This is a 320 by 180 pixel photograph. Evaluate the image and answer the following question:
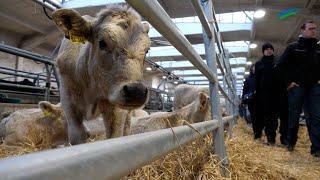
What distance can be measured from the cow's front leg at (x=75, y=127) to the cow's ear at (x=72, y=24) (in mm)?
623

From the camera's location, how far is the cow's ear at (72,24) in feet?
7.70

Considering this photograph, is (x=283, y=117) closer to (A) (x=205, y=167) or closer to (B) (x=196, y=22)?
(A) (x=205, y=167)

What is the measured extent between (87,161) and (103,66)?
6.76ft

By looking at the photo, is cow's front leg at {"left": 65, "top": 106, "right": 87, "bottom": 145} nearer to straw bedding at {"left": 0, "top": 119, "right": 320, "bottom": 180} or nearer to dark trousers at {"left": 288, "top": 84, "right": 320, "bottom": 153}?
straw bedding at {"left": 0, "top": 119, "right": 320, "bottom": 180}

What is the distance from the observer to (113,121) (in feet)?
8.96

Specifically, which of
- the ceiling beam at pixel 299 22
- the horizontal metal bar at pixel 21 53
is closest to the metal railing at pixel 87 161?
the horizontal metal bar at pixel 21 53

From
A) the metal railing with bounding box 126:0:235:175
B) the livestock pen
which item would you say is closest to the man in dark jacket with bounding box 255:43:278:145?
the metal railing with bounding box 126:0:235:175

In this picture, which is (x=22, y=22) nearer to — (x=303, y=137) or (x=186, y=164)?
(x=303, y=137)

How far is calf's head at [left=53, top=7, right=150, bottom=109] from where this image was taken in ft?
7.33

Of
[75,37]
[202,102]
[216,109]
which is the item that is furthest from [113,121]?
[202,102]

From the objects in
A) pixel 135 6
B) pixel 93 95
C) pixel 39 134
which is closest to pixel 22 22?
pixel 39 134

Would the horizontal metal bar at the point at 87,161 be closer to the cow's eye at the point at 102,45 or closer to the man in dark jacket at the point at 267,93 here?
the cow's eye at the point at 102,45

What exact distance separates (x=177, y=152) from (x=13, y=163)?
1.96m

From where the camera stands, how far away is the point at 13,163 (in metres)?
0.35
